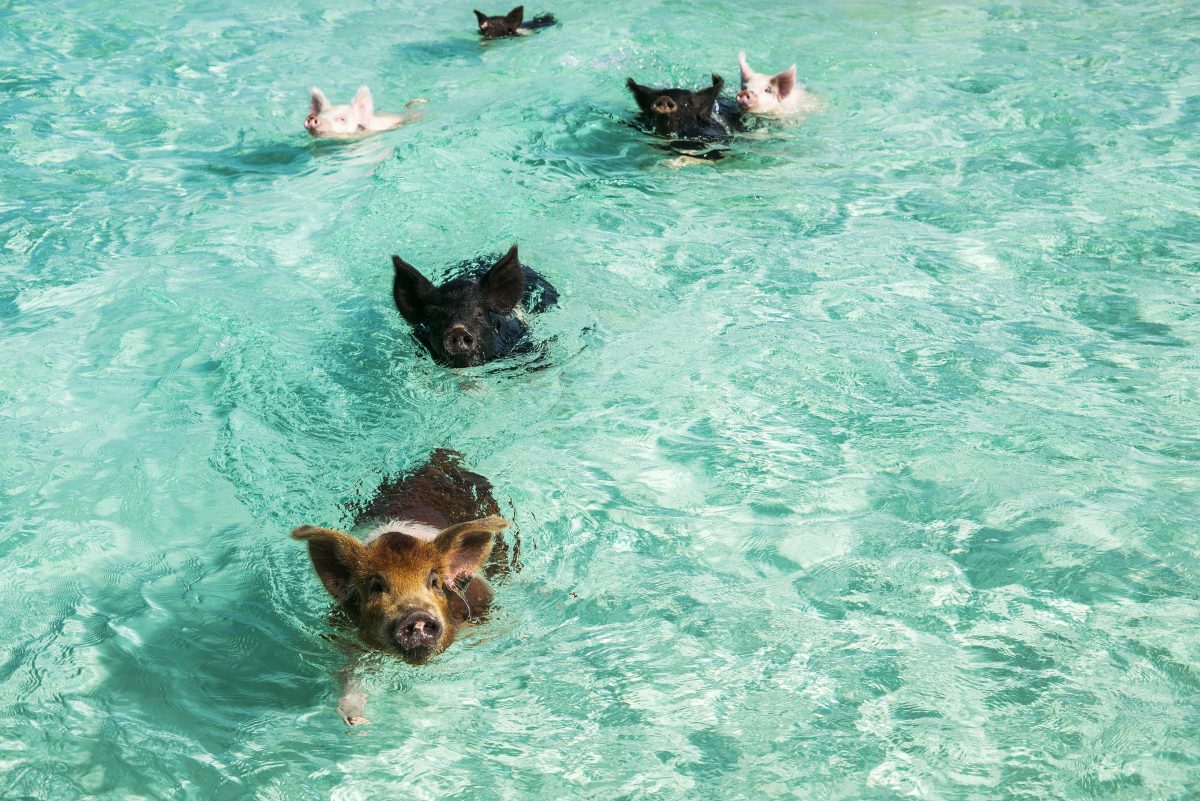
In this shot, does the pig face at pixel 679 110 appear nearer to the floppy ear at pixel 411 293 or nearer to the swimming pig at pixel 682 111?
the swimming pig at pixel 682 111

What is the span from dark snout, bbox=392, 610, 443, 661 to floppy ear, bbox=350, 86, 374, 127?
9.27 meters

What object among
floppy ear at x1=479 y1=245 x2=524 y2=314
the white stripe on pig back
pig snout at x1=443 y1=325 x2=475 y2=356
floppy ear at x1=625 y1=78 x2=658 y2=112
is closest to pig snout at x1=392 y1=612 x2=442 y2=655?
the white stripe on pig back

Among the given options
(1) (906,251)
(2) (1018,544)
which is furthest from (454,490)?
(1) (906,251)

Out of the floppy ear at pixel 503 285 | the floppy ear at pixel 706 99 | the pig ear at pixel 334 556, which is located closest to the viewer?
the pig ear at pixel 334 556

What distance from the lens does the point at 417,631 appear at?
14.6 ft

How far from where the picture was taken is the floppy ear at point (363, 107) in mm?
12655

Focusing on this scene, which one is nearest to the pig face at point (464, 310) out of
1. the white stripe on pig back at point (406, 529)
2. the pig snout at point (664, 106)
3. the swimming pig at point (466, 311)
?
the swimming pig at point (466, 311)

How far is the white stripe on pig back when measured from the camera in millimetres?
5114

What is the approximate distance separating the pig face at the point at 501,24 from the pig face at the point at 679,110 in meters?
4.40

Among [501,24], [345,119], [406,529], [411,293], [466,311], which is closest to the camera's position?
[406,529]

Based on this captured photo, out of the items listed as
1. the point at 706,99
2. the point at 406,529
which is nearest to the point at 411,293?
the point at 406,529

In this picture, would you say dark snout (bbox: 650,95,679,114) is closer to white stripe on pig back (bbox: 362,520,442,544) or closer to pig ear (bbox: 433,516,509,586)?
white stripe on pig back (bbox: 362,520,442,544)

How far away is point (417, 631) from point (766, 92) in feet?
30.2

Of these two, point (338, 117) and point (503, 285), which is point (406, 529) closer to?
point (503, 285)
